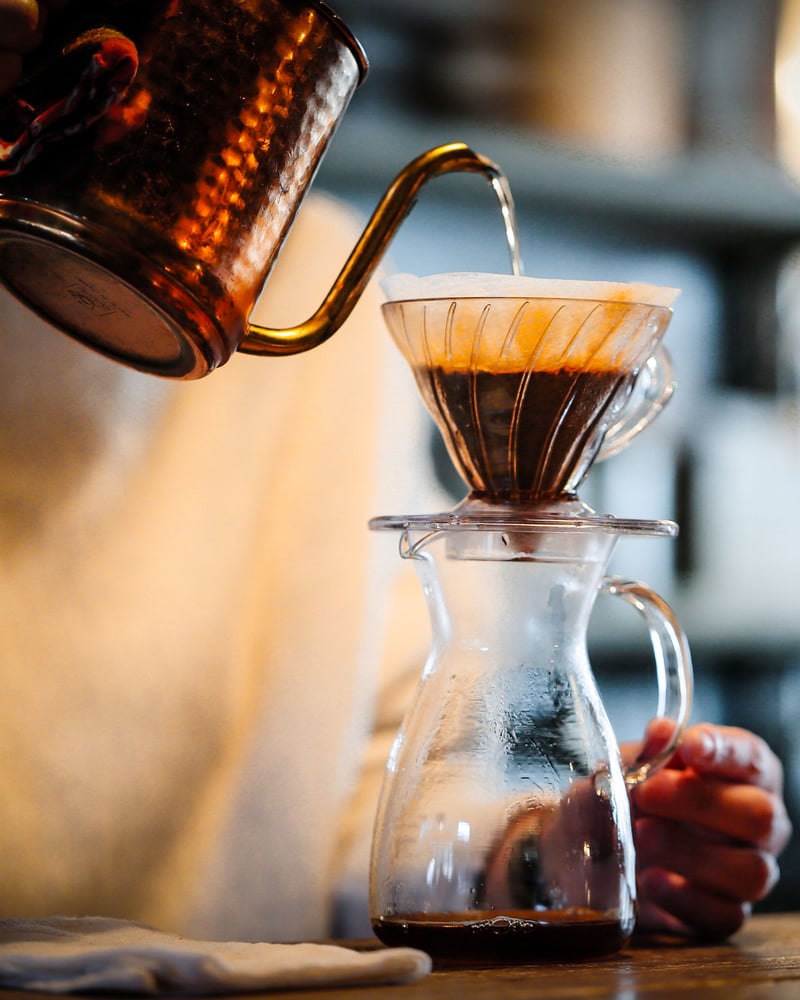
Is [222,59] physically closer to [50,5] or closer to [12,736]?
[50,5]

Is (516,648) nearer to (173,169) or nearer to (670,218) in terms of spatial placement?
(173,169)

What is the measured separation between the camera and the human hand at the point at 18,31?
435 millimetres

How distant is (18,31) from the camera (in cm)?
44

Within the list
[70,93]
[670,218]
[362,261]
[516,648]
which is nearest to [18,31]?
[70,93]

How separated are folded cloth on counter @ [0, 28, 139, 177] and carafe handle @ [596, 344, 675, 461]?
0.85ft

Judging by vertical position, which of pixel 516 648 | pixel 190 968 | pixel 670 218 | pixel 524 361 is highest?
pixel 670 218

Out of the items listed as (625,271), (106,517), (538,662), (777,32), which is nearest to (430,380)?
(538,662)

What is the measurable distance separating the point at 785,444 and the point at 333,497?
3.68 feet

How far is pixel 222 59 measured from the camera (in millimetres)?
450

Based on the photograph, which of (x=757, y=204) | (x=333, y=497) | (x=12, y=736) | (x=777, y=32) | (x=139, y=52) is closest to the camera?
(x=139, y=52)

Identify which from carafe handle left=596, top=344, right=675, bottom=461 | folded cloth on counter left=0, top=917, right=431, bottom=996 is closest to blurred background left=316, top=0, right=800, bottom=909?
carafe handle left=596, top=344, right=675, bottom=461

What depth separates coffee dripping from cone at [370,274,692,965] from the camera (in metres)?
0.47

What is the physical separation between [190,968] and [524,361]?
248 millimetres

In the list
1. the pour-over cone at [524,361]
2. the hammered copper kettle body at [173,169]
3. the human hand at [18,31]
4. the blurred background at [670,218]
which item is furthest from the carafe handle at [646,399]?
the blurred background at [670,218]
